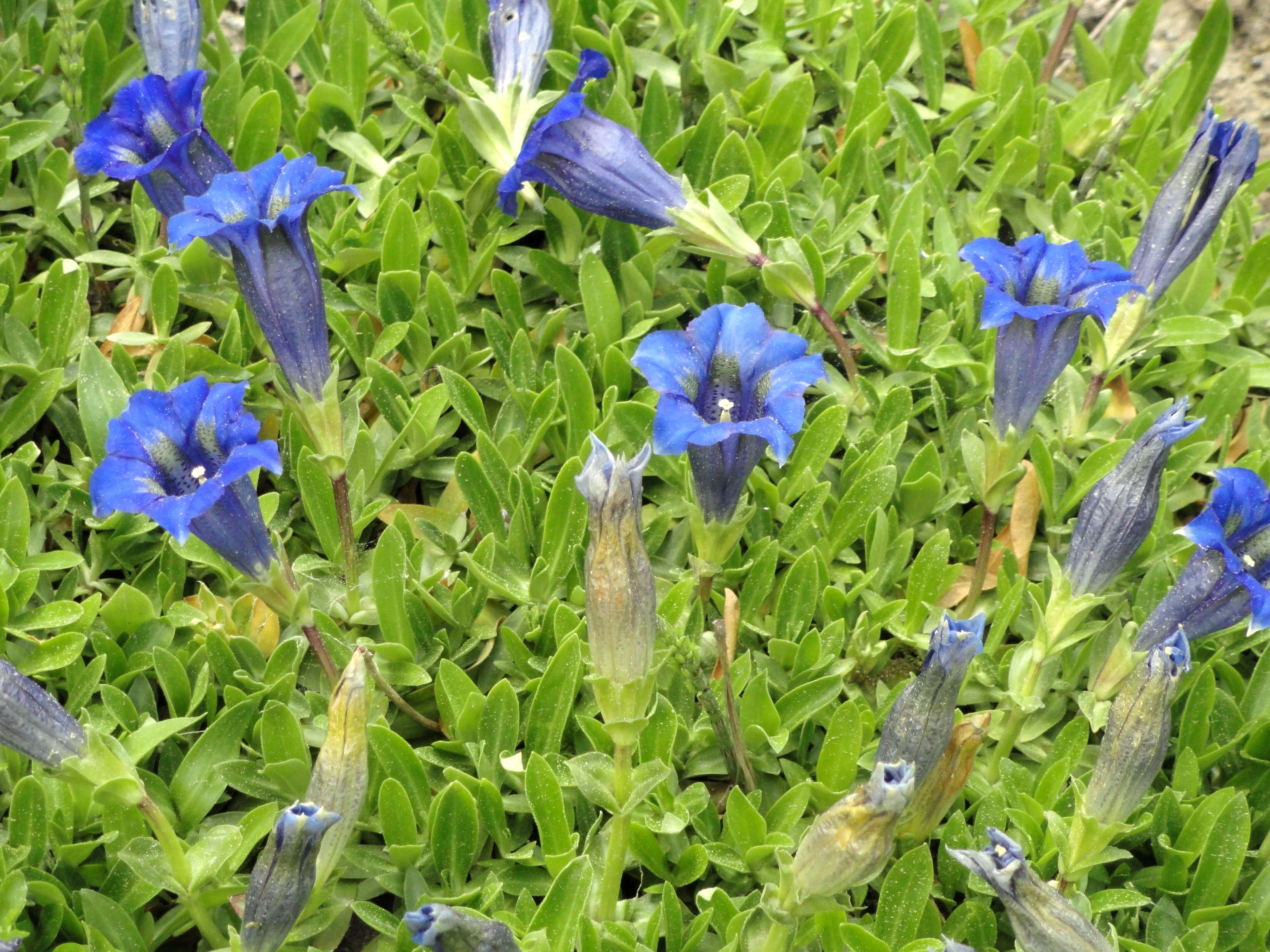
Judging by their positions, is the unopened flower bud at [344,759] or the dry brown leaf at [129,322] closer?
the unopened flower bud at [344,759]

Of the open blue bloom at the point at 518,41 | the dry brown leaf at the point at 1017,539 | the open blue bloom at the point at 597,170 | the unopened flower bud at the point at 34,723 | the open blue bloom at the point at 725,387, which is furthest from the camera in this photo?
the open blue bloom at the point at 518,41

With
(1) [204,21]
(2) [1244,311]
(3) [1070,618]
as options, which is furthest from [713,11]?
(3) [1070,618]

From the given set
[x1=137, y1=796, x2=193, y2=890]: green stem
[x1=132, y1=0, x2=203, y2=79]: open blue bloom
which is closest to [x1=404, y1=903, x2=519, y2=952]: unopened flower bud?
[x1=137, y1=796, x2=193, y2=890]: green stem

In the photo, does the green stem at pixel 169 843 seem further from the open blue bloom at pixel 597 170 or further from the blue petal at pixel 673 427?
the open blue bloom at pixel 597 170

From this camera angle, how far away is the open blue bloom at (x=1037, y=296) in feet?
6.57

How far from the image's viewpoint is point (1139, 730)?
5.77 feet

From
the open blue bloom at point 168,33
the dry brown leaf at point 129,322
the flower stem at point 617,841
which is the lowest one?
the flower stem at point 617,841

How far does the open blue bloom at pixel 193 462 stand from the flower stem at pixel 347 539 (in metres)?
0.23

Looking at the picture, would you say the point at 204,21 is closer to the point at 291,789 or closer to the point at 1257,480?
the point at 291,789

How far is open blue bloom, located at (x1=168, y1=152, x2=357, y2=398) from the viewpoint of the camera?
190 cm

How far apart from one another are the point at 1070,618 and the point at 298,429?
1405 mm

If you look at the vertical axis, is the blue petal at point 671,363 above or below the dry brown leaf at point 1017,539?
above

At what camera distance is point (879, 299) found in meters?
2.81

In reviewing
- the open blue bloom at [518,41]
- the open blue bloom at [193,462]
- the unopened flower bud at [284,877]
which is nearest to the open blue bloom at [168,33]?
the open blue bloom at [518,41]
